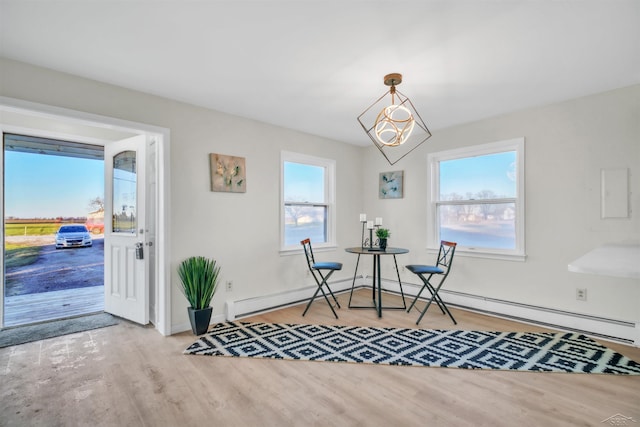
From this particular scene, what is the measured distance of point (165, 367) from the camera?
2424 millimetres

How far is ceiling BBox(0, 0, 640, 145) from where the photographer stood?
1.78 meters

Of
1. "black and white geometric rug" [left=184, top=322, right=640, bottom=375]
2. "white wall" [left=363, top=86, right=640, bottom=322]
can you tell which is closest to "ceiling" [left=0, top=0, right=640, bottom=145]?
"white wall" [left=363, top=86, right=640, bottom=322]

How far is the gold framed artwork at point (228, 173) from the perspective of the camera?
3434mm

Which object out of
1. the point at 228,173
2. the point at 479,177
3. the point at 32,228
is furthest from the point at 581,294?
the point at 32,228

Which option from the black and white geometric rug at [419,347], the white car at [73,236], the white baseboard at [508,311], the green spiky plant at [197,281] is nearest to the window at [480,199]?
the white baseboard at [508,311]

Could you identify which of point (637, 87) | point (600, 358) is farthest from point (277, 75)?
point (600, 358)

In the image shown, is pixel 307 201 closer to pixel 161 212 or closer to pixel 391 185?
pixel 391 185

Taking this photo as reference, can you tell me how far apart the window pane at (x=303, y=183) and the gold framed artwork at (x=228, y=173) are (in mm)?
754

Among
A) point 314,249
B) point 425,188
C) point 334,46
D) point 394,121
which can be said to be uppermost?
point 334,46

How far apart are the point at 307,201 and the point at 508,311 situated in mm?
2864

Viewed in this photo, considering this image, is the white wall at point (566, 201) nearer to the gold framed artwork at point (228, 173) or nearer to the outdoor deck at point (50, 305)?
the gold framed artwork at point (228, 173)

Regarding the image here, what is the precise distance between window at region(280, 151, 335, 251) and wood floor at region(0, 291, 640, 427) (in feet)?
6.59

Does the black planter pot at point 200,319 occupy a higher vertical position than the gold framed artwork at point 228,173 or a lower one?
lower

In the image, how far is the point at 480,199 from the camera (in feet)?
12.8
